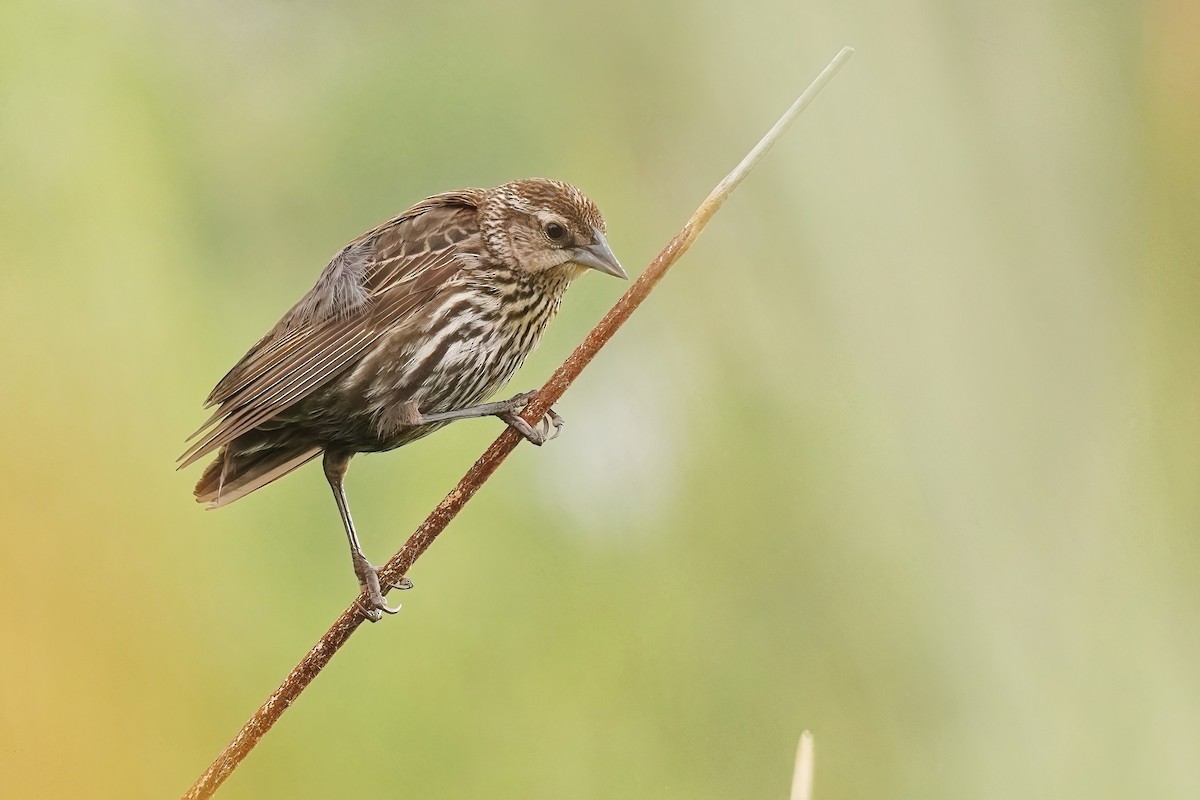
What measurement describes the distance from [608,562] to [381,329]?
0.61 metres

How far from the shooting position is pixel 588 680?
179cm

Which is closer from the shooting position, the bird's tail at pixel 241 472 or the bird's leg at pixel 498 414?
the bird's leg at pixel 498 414

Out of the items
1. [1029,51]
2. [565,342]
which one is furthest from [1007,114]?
[565,342]

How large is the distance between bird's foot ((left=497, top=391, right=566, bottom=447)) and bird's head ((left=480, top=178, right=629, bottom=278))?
199 mm

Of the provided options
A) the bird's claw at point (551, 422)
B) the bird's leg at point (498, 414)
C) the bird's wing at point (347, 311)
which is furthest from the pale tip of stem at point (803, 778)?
the bird's wing at point (347, 311)

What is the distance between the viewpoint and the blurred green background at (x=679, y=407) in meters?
1.68

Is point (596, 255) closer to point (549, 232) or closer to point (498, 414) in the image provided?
point (549, 232)

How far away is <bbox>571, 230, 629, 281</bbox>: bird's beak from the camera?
1.46 metres

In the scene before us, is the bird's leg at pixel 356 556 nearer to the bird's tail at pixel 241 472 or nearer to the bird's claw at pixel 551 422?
the bird's tail at pixel 241 472

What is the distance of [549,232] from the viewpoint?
59.3 inches

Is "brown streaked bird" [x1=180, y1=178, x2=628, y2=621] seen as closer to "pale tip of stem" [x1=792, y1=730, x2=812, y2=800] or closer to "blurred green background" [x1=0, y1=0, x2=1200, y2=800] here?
"blurred green background" [x1=0, y1=0, x2=1200, y2=800]

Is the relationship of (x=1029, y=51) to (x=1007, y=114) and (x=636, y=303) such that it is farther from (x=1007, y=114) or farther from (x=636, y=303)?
(x=636, y=303)

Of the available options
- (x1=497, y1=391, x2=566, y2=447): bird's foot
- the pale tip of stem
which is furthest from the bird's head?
the pale tip of stem

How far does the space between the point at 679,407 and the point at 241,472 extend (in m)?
0.73
